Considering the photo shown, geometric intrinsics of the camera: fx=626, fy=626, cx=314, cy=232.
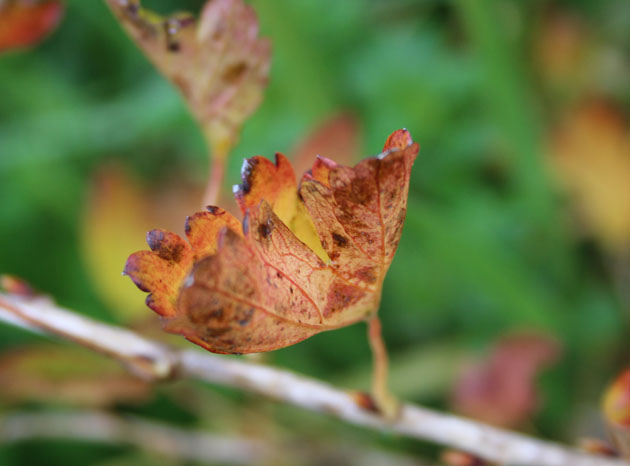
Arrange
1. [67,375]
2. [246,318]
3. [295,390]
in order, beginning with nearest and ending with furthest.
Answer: [246,318] < [295,390] < [67,375]

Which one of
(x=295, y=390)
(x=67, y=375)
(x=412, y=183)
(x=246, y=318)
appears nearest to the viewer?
Result: (x=246, y=318)

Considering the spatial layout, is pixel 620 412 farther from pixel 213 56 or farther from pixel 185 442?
pixel 185 442

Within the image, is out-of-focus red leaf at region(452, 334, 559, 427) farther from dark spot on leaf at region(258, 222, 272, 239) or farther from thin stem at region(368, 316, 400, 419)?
dark spot on leaf at region(258, 222, 272, 239)

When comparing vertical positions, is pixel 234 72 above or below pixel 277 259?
Result: above

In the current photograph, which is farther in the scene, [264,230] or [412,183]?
[412,183]

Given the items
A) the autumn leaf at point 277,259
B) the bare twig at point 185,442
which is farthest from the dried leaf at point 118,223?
the autumn leaf at point 277,259

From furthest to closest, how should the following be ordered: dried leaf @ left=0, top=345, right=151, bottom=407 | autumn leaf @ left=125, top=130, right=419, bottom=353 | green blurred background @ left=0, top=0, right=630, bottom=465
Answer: green blurred background @ left=0, top=0, right=630, bottom=465 → dried leaf @ left=0, top=345, right=151, bottom=407 → autumn leaf @ left=125, top=130, right=419, bottom=353

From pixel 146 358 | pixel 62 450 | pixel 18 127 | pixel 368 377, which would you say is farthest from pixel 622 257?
pixel 18 127

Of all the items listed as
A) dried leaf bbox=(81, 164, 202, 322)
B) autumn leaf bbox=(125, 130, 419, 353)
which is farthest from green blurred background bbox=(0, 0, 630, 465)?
autumn leaf bbox=(125, 130, 419, 353)

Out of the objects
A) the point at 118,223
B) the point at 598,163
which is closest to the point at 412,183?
the point at 598,163
